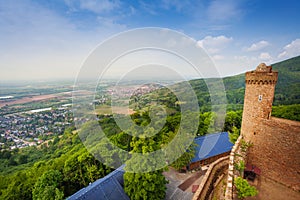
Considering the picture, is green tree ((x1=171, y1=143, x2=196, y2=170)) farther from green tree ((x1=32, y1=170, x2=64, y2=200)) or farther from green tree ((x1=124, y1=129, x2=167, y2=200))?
Answer: green tree ((x1=32, y1=170, x2=64, y2=200))

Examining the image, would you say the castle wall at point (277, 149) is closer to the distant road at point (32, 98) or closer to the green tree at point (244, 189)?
the green tree at point (244, 189)

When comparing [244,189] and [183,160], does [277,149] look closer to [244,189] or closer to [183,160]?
[244,189]

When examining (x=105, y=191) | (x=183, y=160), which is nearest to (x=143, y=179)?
(x=105, y=191)

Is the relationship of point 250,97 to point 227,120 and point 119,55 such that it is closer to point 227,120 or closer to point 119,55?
point 119,55

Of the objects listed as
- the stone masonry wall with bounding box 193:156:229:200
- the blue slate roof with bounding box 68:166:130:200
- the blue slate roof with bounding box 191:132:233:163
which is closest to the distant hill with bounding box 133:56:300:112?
the blue slate roof with bounding box 191:132:233:163

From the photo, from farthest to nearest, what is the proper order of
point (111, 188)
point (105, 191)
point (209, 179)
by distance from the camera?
1. point (209, 179)
2. point (111, 188)
3. point (105, 191)

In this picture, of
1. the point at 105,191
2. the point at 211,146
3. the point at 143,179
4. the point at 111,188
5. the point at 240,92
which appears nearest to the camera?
the point at 143,179
